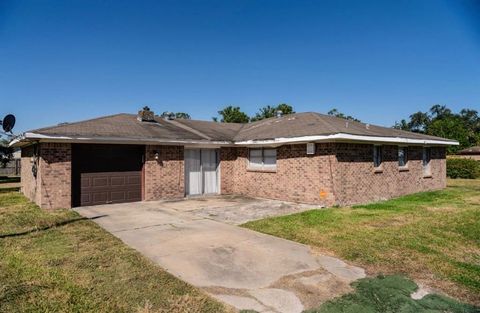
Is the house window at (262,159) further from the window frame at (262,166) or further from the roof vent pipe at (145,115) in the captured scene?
the roof vent pipe at (145,115)

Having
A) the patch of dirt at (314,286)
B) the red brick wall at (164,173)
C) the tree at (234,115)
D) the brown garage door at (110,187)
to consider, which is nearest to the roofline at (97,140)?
the red brick wall at (164,173)

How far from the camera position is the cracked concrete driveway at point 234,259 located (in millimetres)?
4215

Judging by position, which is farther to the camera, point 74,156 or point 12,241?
point 74,156

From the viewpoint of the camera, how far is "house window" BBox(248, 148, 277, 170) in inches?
527

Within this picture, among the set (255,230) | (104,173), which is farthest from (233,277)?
(104,173)

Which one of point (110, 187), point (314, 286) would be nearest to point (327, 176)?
point (314, 286)

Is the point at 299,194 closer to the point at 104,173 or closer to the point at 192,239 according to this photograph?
the point at 192,239

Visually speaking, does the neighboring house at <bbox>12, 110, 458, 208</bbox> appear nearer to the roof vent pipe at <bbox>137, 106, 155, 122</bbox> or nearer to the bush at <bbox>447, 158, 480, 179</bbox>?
the roof vent pipe at <bbox>137, 106, 155, 122</bbox>

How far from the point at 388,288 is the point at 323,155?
23.5ft

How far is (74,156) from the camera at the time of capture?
36.9 ft

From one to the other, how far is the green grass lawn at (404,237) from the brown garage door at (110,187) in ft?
19.7

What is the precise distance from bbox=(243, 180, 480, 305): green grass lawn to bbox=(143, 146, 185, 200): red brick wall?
5597 mm

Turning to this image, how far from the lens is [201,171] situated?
14.4 m

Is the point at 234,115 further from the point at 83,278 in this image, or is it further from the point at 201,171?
the point at 83,278
